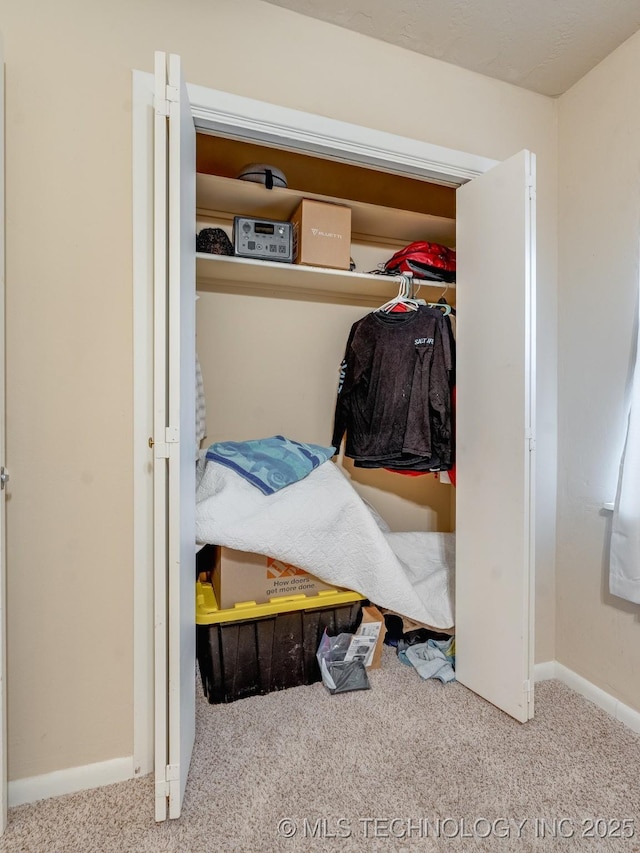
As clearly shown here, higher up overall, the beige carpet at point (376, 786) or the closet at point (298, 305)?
the closet at point (298, 305)

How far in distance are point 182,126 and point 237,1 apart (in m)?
0.67

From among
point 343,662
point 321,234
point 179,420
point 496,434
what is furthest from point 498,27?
point 343,662

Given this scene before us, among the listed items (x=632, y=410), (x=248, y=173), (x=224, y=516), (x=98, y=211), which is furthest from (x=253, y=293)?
(x=632, y=410)

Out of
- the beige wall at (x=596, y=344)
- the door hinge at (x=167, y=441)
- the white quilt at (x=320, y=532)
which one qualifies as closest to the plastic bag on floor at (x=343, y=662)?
the white quilt at (x=320, y=532)

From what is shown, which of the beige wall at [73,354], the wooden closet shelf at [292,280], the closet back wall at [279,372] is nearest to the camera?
the beige wall at [73,354]

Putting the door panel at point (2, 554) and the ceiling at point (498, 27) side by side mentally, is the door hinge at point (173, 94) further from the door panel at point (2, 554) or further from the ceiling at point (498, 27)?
the ceiling at point (498, 27)

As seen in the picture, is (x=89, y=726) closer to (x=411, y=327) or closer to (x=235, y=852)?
(x=235, y=852)

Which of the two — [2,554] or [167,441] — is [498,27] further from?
[2,554]

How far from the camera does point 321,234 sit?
196cm

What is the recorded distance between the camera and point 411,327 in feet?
6.77

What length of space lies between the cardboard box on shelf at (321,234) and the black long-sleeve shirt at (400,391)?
13.9 inches

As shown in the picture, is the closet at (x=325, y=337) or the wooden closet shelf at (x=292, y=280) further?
the wooden closet shelf at (x=292, y=280)

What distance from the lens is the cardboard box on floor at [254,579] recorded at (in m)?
1.80

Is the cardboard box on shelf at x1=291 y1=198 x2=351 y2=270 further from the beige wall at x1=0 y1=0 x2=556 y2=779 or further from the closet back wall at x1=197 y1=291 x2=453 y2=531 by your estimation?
the beige wall at x1=0 y1=0 x2=556 y2=779
